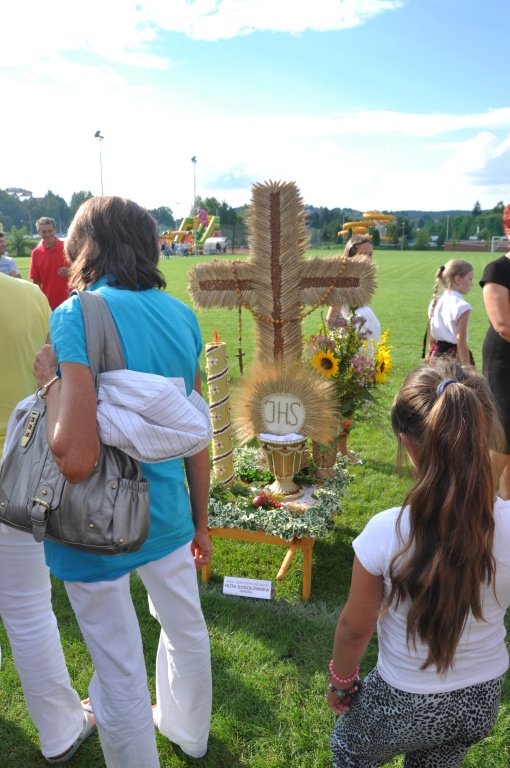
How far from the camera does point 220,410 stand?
3.56 metres

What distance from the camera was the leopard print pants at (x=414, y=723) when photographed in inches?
59.0

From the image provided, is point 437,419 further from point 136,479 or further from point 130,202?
point 130,202

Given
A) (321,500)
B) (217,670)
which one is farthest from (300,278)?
(217,670)

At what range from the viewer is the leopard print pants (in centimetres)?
150

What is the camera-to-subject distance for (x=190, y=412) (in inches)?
64.2

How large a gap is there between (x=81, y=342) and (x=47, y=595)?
109 centimetres

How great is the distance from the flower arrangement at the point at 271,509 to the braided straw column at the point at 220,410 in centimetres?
11

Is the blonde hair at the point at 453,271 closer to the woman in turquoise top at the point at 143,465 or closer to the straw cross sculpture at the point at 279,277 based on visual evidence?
the straw cross sculpture at the point at 279,277

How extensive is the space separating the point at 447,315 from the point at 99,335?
4545 millimetres

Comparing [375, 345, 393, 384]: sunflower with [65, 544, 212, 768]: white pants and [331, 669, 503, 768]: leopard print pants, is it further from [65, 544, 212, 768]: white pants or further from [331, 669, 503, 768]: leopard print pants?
[331, 669, 503, 768]: leopard print pants

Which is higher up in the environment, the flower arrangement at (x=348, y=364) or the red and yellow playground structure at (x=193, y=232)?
the red and yellow playground structure at (x=193, y=232)

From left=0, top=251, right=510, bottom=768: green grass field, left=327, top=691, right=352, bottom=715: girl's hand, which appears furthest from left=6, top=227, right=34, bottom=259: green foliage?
left=327, top=691, right=352, bottom=715: girl's hand

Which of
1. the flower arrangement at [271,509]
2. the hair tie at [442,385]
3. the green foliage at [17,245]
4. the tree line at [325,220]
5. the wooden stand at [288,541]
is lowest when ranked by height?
the wooden stand at [288,541]

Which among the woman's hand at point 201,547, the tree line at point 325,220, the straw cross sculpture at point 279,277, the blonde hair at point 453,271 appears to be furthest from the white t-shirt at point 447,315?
the tree line at point 325,220
